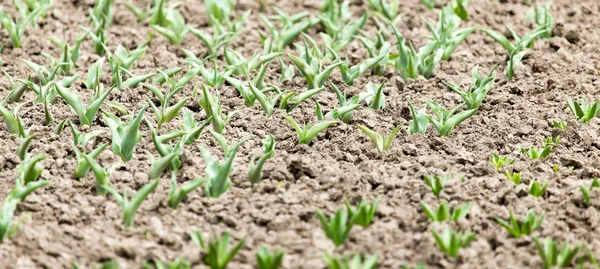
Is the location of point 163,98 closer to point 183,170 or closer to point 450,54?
point 183,170

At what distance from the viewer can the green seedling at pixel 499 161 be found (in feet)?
11.4

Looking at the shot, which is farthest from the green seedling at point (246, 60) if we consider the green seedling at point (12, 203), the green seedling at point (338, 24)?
the green seedling at point (12, 203)

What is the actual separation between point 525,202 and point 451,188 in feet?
0.87

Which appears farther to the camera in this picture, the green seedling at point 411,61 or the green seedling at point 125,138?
the green seedling at point 411,61

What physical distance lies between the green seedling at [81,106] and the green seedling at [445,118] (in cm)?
139

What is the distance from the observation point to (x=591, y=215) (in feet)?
10.1

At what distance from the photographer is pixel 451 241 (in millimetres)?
2822

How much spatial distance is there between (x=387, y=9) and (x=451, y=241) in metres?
2.55

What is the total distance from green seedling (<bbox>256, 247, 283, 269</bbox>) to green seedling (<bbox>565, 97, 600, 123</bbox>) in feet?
5.77

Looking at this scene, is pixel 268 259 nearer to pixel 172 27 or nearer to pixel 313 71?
pixel 313 71

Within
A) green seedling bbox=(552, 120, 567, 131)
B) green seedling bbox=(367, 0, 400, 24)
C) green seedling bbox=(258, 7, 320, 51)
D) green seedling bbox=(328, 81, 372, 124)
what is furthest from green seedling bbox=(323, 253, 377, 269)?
green seedling bbox=(367, 0, 400, 24)

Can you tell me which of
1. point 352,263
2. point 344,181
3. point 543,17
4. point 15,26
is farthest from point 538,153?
point 15,26

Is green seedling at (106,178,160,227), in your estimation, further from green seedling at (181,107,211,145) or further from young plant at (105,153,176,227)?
green seedling at (181,107,211,145)

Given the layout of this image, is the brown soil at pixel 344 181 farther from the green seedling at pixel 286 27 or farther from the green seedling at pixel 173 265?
the green seedling at pixel 286 27
